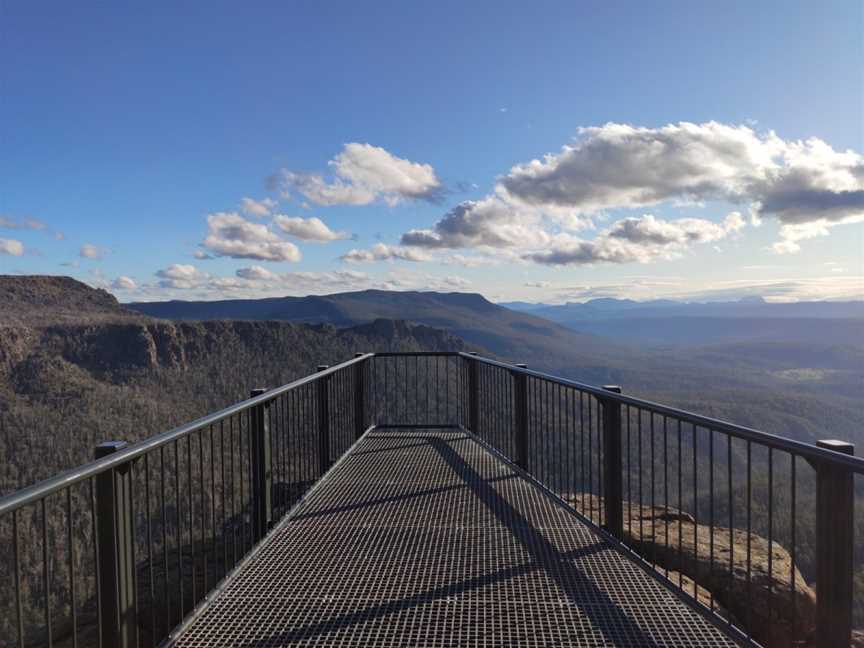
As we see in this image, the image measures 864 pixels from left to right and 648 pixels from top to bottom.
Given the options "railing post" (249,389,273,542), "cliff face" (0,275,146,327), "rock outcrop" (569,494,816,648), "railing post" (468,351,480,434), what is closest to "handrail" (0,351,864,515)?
"railing post" (249,389,273,542)

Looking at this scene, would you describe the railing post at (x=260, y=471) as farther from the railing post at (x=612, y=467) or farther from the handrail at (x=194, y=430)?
the railing post at (x=612, y=467)

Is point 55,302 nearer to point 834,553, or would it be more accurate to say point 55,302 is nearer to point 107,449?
point 107,449

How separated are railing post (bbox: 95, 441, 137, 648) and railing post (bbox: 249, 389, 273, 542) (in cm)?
185

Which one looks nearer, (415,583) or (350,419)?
(415,583)

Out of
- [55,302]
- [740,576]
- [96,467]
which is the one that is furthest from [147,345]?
[96,467]

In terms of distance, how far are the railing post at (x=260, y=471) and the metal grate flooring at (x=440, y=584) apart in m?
0.18

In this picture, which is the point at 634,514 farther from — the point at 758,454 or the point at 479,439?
the point at 758,454

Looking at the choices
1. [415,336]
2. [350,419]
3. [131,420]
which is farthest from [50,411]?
[350,419]

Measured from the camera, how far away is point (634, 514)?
659 cm

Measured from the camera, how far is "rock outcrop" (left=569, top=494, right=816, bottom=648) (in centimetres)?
465

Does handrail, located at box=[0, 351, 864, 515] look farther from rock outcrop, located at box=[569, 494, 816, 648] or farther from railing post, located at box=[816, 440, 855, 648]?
rock outcrop, located at box=[569, 494, 816, 648]

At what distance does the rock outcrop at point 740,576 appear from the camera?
465cm

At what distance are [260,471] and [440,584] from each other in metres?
1.72

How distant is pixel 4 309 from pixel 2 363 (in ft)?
109
